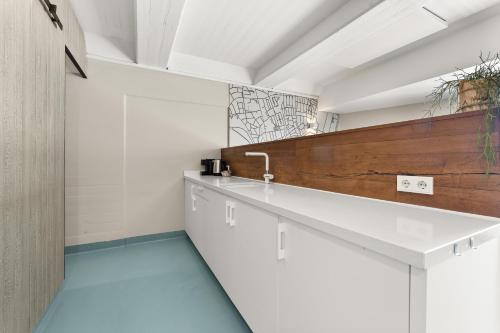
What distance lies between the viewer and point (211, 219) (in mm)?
1882

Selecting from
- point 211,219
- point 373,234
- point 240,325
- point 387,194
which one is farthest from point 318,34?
point 240,325

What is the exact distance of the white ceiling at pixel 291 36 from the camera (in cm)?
204

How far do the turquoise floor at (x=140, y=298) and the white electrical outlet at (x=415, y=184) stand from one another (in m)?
1.23

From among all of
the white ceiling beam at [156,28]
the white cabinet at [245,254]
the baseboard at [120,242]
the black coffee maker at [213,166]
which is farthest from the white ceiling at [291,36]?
the baseboard at [120,242]

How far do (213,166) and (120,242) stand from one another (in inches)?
55.3

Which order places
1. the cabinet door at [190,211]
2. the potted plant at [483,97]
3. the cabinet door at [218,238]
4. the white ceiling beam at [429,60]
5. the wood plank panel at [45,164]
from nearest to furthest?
the potted plant at [483,97] → the wood plank panel at [45,164] → the cabinet door at [218,238] → the white ceiling beam at [429,60] → the cabinet door at [190,211]

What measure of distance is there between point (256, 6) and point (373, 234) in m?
2.26

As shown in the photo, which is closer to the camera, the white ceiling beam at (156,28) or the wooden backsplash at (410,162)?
the wooden backsplash at (410,162)

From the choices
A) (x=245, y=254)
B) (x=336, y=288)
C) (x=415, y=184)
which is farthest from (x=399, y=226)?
(x=245, y=254)

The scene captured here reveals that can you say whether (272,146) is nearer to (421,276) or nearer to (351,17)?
(351,17)

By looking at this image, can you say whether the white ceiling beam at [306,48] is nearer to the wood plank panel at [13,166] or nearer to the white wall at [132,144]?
the white wall at [132,144]

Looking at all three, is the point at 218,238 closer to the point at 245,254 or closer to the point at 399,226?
the point at 245,254

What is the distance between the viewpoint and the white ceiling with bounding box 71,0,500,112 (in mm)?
2039

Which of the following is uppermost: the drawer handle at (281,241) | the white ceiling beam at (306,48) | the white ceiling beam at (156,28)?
the white ceiling beam at (306,48)
